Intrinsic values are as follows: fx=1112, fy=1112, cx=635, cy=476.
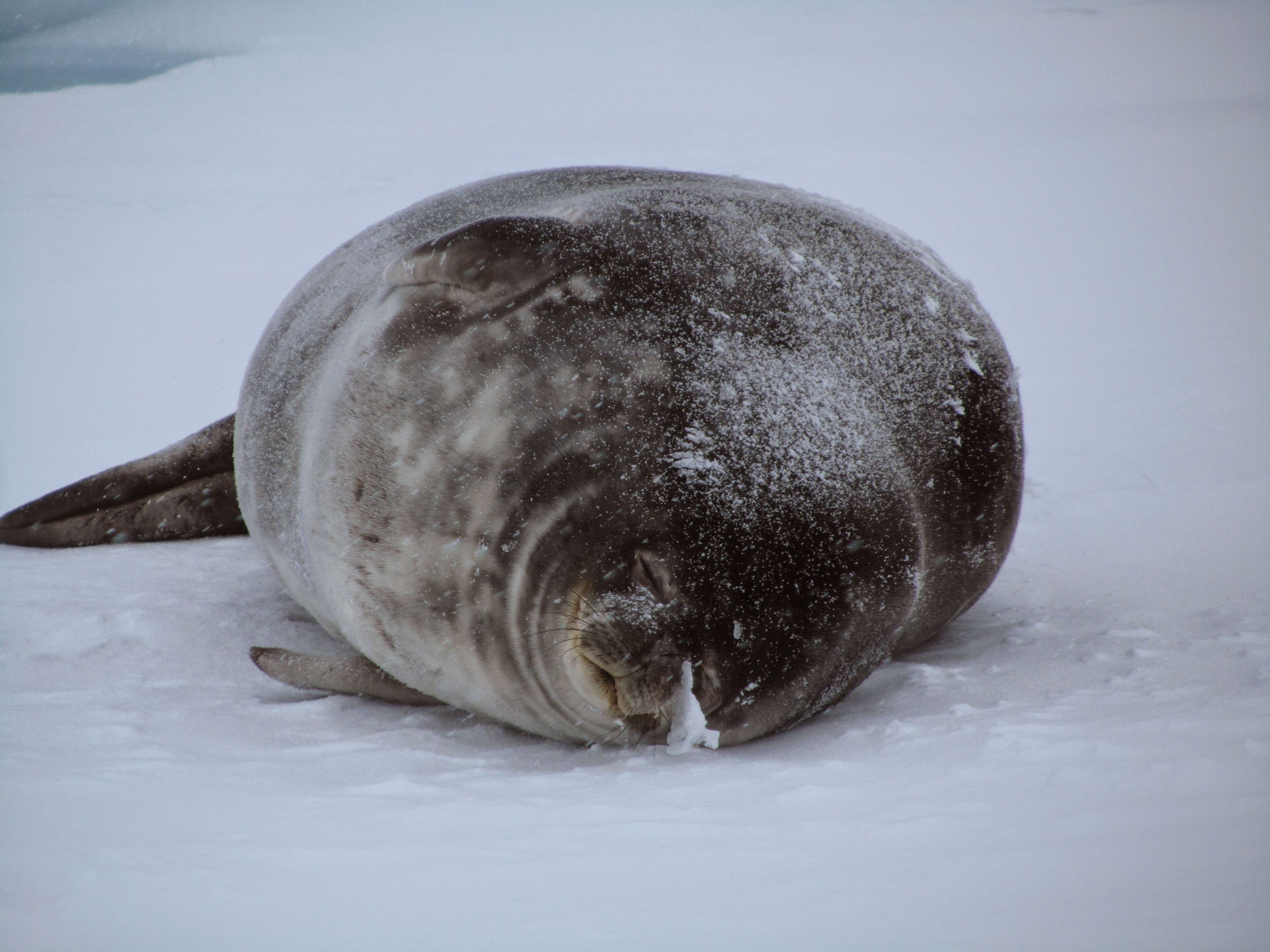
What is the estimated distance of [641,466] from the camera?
182 cm

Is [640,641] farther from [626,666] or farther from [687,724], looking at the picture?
[687,724]

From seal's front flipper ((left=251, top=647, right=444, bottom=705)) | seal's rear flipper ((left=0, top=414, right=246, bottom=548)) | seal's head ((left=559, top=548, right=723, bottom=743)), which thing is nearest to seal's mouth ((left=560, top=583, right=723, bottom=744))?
seal's head ((left=559, top=548, right=723, bottom=743))

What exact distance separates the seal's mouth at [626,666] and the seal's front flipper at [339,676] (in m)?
0.44

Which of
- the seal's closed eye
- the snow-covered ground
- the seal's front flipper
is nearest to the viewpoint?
the snow-covered ground

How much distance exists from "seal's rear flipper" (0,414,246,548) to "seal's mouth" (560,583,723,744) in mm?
2031

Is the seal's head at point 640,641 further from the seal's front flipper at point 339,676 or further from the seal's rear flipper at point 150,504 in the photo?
the seal's rear flipper at point 150,504

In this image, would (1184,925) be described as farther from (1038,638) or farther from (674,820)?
(1038,638)

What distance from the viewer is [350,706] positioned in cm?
218

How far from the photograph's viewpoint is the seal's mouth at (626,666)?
5.85 feet

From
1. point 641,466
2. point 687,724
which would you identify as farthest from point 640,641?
point 641,466

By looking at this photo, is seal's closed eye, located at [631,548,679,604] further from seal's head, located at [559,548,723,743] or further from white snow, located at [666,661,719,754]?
white snow, located at [666,661,719,754]

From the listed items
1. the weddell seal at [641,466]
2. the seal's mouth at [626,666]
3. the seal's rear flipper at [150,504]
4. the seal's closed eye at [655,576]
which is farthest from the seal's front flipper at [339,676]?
the seal's rear flipper at [150,504]

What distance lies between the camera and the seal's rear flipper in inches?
136

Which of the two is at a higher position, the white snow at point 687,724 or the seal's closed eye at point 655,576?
the seal's closed eye at point 655,576
